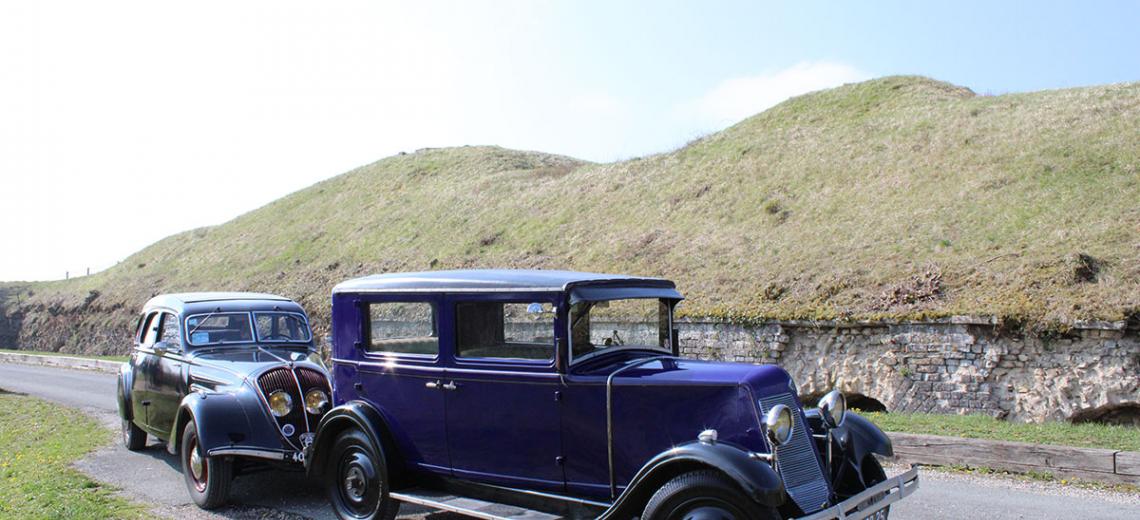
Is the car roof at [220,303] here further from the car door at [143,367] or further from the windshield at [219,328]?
the car door at [143,367]

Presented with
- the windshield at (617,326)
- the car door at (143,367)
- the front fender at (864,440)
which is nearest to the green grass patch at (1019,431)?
the front fender at (864,440)

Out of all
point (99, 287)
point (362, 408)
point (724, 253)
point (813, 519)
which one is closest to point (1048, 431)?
point (813, 519)

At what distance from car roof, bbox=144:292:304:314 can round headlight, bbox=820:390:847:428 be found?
21.1ft

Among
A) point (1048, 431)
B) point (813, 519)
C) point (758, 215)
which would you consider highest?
point (758, 215)

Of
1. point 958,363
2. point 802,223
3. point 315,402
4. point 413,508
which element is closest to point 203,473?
point 315,402

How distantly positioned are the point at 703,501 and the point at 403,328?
288cm

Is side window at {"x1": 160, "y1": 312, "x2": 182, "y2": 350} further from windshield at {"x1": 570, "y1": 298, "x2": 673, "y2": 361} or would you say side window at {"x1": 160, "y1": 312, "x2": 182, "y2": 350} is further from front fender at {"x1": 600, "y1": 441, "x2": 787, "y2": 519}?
front fender at {"x1": 600, "y1": 441, "x2": 787, "y2": 519}

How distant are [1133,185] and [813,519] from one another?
1614cm

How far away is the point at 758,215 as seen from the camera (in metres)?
22.0

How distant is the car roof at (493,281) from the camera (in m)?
5.60

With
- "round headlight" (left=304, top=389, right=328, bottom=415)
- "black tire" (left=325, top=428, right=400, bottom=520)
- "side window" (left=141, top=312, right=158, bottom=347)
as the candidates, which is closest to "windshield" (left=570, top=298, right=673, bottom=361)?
"black tire" (left=325, top=428, right=400, bottom=520)

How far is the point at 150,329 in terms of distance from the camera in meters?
9.73

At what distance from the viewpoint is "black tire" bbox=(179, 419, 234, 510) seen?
729cm

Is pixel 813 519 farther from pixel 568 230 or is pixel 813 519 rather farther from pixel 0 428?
pixel 568 230
